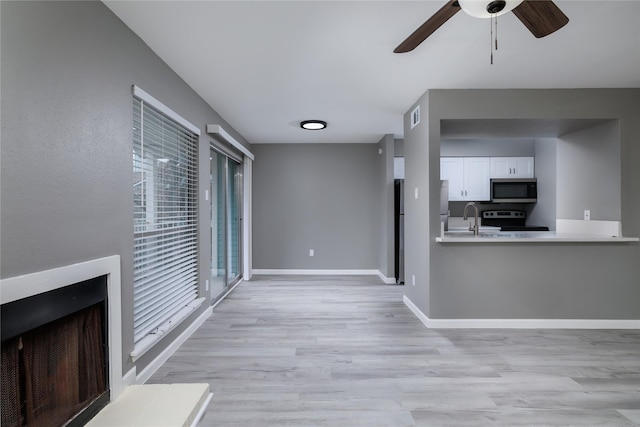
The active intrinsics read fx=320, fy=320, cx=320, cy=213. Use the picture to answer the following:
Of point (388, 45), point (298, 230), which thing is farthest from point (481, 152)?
point (388, 45)

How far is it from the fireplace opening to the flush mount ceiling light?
3239 millimetres

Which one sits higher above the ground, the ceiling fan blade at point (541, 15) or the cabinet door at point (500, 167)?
the ceiling fan blade at point (541, 15)

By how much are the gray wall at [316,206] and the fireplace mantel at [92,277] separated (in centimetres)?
407

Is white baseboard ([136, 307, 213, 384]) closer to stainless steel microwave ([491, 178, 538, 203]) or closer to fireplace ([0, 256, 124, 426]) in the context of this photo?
fireplace ([0, 256, 124, 426])

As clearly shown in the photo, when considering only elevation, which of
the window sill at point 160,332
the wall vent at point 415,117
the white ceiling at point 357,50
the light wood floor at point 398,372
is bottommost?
the light wood floor at point 398,372

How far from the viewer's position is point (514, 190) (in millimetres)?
5879

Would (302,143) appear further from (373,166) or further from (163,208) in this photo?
(163,208)

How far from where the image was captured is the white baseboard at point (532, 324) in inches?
130

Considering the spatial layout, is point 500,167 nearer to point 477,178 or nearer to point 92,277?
point 477,178

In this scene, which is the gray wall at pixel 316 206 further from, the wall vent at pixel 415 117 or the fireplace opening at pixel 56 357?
the fireplace opening at pixel 56 357

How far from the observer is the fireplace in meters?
1.29

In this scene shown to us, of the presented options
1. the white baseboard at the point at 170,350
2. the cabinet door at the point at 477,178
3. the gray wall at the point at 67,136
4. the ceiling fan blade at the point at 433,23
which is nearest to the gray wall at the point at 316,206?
the cabinet door at the point at 477,178

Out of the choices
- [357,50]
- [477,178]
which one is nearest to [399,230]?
[477,178]

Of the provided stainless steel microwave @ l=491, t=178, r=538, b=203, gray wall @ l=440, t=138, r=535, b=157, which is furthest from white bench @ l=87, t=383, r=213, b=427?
stainless steel microwave @ l=491, t=178, r=538, b=203
